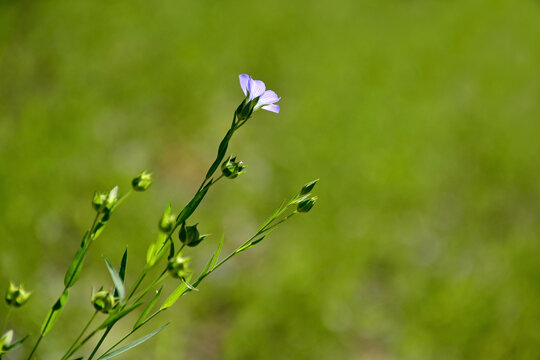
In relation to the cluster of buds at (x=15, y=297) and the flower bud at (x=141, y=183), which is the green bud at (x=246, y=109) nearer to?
the flower bud at (x=141, y=183)

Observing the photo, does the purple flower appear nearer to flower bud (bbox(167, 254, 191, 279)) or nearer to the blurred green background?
flower bud (bbox(167, 254, 191, 279))

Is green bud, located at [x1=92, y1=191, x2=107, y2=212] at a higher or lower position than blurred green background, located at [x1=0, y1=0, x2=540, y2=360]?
lower

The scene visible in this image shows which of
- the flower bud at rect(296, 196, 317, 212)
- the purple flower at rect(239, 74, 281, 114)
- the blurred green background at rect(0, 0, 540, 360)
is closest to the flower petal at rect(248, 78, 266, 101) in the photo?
the purple flower at rect(239, 74, 281, 114)

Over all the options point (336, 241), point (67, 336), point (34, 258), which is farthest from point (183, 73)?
point (67, 336)

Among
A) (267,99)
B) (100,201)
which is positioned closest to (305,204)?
(267,99)

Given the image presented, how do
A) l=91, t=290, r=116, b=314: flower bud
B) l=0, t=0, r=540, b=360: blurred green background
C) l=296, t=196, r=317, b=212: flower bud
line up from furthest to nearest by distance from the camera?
l=0, t=0, r=540, b=360: blurred green background, l=296, t=196, r=317, b=212: flower bud, l=91, t=290, r=116, b=314: flower bud
